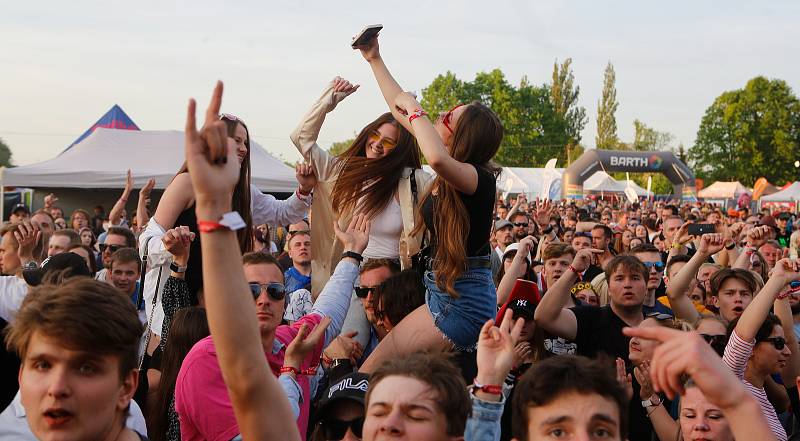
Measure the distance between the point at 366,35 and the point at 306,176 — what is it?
3.47 ft

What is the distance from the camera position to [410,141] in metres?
4.48

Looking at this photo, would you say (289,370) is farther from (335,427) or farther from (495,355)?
(495,355)

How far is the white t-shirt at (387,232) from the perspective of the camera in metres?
4.44

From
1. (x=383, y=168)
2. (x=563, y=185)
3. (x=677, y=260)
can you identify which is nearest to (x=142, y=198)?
(x=383, y=168)

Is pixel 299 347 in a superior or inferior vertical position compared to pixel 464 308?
inferior

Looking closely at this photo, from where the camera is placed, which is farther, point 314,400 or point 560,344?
point 560,344

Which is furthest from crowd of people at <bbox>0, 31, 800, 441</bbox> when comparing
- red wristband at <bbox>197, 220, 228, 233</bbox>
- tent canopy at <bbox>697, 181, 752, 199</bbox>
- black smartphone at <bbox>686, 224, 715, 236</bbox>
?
tent canopy at <bbox>697, 181, 752, 199</bbox>

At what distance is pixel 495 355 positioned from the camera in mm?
2635

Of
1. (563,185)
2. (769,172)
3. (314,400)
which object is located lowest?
(314,400)

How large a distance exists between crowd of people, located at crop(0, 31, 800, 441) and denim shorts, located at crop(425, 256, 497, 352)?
0.01 meters

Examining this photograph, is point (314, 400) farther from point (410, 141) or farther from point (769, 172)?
point (769, 172)

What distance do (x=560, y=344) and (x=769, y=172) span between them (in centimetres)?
6618

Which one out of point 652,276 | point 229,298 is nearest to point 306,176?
point 229,298

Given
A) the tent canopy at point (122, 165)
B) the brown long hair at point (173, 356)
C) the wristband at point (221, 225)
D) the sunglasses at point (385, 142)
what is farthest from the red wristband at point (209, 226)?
the tent canopy at point (122, 165)
